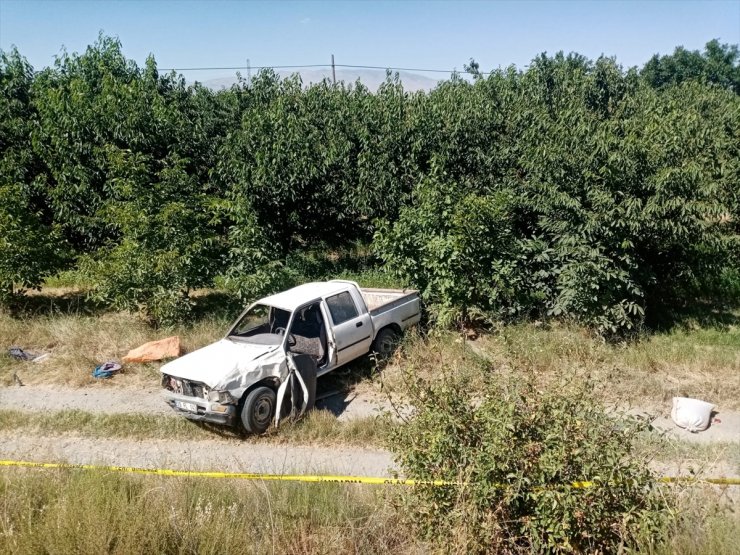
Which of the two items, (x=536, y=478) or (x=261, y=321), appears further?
(x=261, y=321)

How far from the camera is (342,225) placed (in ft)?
54.8

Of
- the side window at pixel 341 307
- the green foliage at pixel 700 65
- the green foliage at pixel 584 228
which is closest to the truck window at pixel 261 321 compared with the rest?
the side window at pixel 341 307

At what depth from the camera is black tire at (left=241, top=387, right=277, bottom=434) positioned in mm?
7816

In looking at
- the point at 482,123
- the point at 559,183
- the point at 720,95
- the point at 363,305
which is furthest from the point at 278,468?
the point at 720,95

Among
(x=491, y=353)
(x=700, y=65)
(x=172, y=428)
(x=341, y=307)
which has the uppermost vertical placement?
(x=700, y=65)

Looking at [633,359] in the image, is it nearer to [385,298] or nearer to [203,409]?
[385,298]

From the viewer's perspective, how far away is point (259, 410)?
315 inches

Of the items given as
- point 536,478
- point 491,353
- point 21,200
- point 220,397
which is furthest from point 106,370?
point 536,478

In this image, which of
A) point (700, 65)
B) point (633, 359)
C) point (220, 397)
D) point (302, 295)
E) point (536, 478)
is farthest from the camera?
point (700, 65)

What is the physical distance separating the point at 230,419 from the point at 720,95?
81.0 ft

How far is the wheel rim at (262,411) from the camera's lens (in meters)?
7.95

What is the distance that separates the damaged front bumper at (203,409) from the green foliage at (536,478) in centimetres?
369

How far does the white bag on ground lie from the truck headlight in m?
6.25

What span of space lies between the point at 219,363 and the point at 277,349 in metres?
0.82
